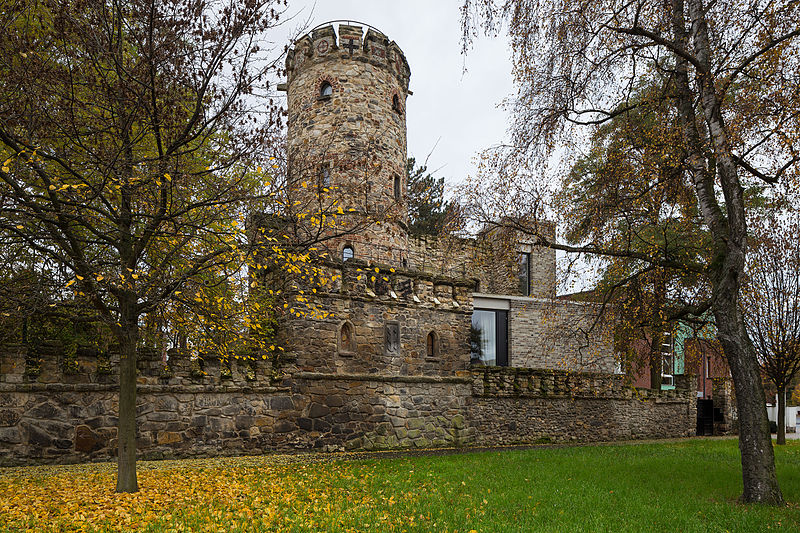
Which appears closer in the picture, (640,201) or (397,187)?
(640,201)

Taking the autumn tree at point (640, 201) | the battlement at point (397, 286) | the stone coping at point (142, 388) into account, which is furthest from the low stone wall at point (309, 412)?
the autumn tree at point (640, 201)

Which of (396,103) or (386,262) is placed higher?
(396,103)

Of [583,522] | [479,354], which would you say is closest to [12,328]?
[583,522]

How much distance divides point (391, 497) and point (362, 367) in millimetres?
6997

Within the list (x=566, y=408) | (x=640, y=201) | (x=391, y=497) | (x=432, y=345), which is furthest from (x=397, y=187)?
(x=391, y=497)

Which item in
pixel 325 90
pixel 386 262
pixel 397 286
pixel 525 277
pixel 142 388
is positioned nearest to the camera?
pixel 142 388

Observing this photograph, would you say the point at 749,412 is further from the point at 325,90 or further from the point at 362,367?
the point at 325,90

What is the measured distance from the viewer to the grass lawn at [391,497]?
643 cm

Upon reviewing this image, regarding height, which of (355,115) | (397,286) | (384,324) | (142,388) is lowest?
(142,388)

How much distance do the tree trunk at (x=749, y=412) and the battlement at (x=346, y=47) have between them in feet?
44.9

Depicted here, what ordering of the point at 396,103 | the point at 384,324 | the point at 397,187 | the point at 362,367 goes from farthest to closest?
1. the point at 396,103
2. the point at 397,187
3. the point at 384,324
4. the point at 362,367

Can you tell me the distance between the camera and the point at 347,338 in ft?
47.9

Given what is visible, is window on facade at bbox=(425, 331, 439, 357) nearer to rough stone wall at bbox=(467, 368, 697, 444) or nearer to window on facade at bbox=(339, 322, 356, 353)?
rough stone wall at bbox=(467, 368, 697, 444)

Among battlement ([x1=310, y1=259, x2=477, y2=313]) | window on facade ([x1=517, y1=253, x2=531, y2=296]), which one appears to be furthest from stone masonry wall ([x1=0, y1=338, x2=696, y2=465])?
window on facade ([x1=517, y1=253, x2=531, y2=296])
